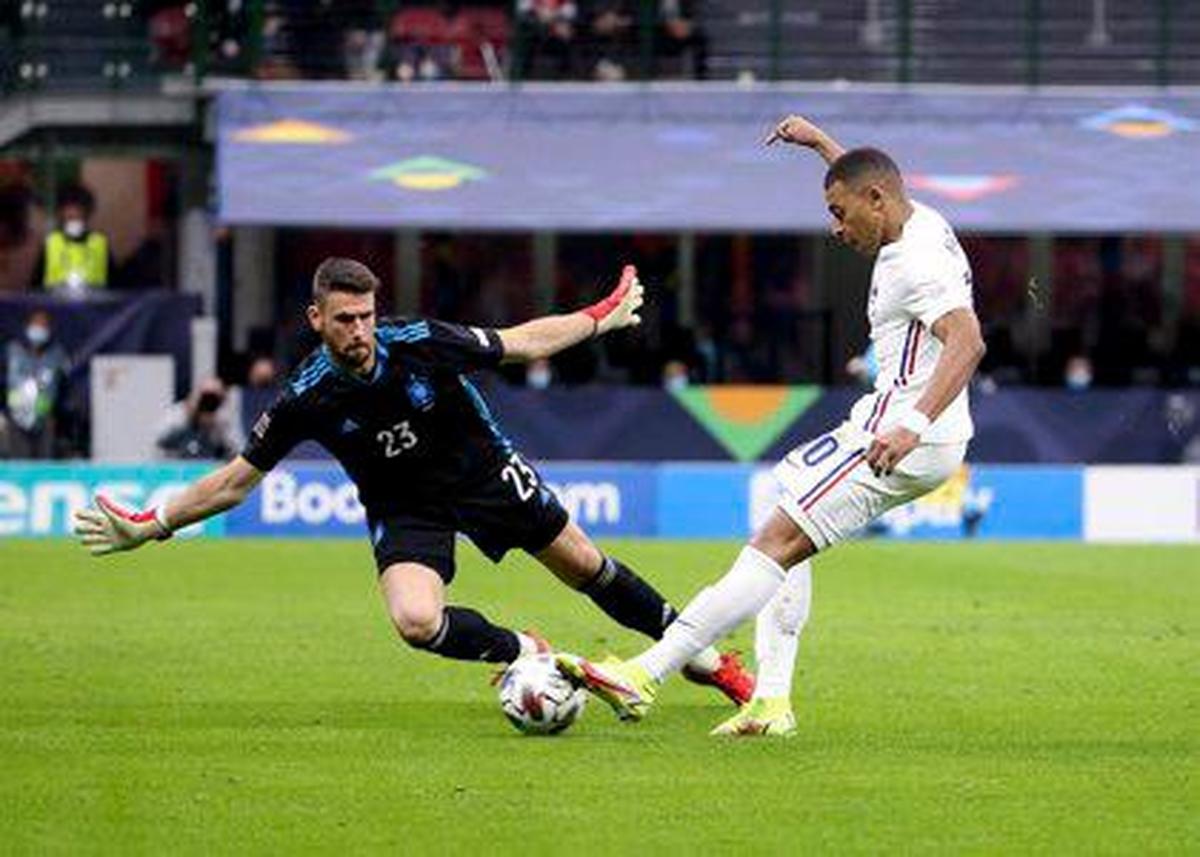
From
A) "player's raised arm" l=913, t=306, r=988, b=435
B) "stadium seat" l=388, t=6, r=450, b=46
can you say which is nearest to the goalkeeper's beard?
"player's raised arm" l=913, t=306, r=988, b=435

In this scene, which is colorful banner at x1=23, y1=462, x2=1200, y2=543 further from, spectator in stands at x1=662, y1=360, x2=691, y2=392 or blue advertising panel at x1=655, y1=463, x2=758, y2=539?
spectator in stands at x1=662, y1=360, x2=691, y2=392

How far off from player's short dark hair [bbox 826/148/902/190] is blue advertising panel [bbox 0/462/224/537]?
57.1ft

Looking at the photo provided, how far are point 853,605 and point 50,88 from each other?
17.1 m

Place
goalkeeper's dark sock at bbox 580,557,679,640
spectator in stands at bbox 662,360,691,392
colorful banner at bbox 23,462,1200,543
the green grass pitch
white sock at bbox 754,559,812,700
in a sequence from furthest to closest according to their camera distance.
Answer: spectator in stands at bbox 662,360,691,392
colorful banner at bbox 23,462,1200,543
goalkeeper's dark sock at bbox 580,557,679,640
white sock at bbox 754,559,812,700
the green grass pitch

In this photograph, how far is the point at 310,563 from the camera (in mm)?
25172

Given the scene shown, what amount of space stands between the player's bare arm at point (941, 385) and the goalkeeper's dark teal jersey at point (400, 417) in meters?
1.76

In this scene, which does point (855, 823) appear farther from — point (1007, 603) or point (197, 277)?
point (197, 277)

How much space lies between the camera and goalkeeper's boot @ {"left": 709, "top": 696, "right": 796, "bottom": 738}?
1273 cm

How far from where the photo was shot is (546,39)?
118ft

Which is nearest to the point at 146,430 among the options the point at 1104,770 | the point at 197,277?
the point at 197,277

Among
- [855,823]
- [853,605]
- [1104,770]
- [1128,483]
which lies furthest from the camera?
[1128,483]

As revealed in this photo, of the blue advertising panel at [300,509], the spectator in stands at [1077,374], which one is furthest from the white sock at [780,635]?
the spectator in stands at [1077,374]

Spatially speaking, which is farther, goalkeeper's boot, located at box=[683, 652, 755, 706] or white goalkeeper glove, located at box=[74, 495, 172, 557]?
goalkeeper's boot, located at box=[683, 652, 755, 706]

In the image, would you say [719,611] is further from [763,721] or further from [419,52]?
[419,52]
